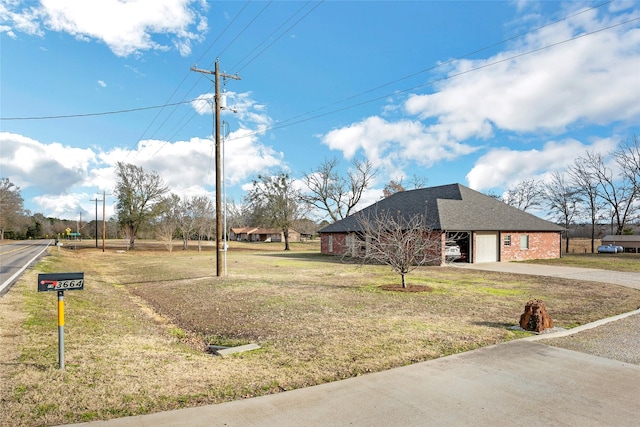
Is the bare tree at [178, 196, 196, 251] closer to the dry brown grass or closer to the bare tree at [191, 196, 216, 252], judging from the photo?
the bare tree at [191, 196, 216, 252]

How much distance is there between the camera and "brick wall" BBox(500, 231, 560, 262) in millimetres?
27172

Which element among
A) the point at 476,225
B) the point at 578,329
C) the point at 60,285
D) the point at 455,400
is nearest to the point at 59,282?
the point at 60,285

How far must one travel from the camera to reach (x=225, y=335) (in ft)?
23.7

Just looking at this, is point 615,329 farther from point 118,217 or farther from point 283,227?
point 118,217

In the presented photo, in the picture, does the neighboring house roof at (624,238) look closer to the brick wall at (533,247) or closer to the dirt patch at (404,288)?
the brick wall at (533,247)

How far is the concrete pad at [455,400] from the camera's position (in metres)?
3.62

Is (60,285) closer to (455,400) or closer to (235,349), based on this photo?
(235,349)

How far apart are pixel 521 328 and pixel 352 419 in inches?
204

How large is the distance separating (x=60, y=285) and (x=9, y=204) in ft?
251

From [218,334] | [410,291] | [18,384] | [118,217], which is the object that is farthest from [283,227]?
[18,384]

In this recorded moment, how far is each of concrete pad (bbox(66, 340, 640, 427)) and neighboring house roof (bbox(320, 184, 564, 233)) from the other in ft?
63.5

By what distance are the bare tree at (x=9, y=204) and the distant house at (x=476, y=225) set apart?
61.0 meters

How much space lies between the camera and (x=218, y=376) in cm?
480

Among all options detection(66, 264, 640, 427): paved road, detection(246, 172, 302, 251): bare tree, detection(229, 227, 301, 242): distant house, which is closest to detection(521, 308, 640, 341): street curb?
detection(66, 264, 640, 427): paved road
